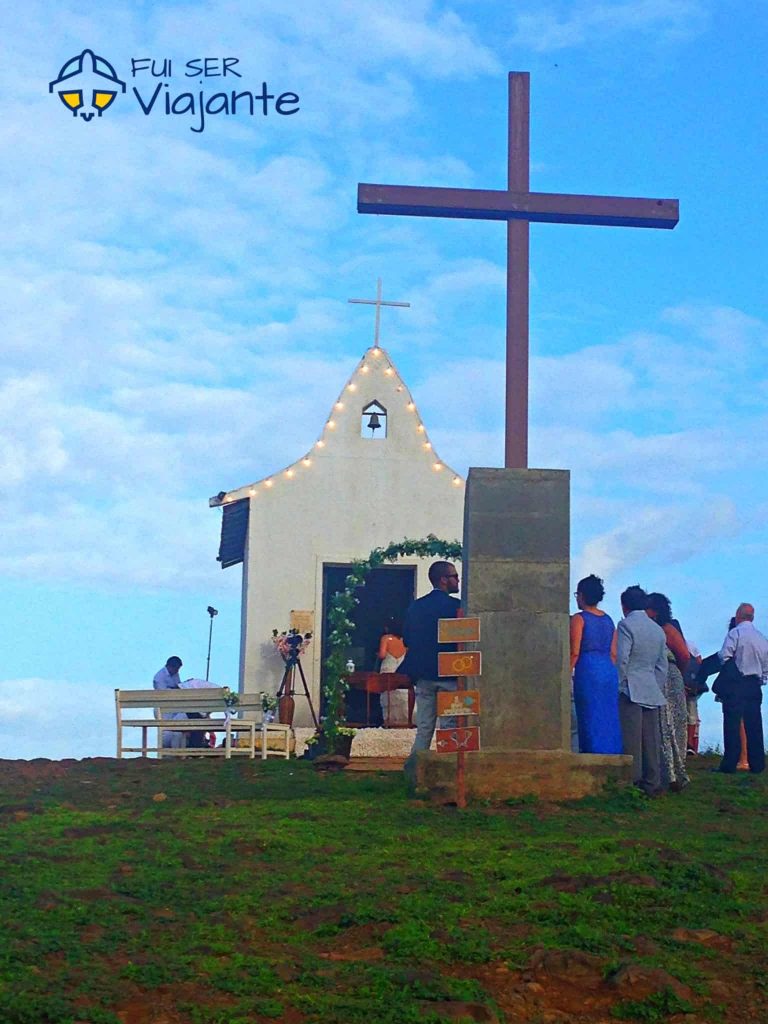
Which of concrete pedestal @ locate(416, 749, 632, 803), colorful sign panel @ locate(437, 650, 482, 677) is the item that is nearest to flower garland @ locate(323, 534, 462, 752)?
concrete pedestal @ locate(416, 749, 632, 803)

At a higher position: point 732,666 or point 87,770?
point 732,666

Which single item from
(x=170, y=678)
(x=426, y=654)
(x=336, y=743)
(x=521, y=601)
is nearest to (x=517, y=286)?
(x=521, y=601)

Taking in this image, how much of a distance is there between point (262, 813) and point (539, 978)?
486 centimetres

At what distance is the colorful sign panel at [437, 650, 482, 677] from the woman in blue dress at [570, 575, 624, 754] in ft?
4.12

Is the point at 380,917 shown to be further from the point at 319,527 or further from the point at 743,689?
the point at 319,527

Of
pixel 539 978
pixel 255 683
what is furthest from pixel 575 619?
pixel 255 683

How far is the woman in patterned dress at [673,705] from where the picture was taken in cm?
1285

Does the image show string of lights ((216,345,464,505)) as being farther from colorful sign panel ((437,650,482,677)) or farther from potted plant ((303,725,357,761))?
colorful sign panel ((437,650,482,677))

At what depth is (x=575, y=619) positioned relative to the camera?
41.5 feet

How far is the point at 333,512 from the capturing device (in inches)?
891

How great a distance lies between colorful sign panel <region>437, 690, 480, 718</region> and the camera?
452 inches

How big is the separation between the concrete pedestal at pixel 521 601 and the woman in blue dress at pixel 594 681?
340 mm

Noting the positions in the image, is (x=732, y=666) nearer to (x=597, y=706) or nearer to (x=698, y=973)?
(x=597, y=706)

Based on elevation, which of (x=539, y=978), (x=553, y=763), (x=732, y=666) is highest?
(x=732, y=666)
